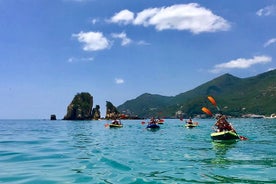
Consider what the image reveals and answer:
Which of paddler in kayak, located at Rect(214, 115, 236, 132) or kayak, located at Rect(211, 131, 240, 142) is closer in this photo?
kayak, located at Rect(211, 131, 240, 142)

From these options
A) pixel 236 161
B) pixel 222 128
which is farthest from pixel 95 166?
pixel 222 128

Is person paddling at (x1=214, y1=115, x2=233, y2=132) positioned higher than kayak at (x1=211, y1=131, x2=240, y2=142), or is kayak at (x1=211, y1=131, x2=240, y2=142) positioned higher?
person paddling at (x1=214, y1=115, x2=233, y2=132)

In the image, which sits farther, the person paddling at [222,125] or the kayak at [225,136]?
the person paddling at [222,125]

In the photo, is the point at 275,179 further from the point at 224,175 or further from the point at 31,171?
the point at 31,171

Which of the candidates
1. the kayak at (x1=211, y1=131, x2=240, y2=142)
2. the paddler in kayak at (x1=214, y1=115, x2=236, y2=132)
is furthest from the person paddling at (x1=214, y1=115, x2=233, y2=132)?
the kayak at (x1=211, y1=131, x2=240, y2=142)

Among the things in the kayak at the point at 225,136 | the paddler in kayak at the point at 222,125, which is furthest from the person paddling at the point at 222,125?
the kayak at the point at 225,136

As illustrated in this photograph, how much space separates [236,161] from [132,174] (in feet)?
30.2

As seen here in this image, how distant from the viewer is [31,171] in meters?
19.7

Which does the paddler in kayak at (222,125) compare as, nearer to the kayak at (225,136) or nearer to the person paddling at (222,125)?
the person paddling at (222,125)

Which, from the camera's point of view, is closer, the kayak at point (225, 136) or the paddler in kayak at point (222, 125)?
the kayak at point (225, 136)

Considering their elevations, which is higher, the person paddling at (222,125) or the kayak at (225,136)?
the person paddling at (222,125)

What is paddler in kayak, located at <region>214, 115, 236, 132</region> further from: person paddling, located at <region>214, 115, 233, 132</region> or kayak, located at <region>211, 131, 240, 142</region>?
kayak, located at <region>211, 131, 240, 142</region>

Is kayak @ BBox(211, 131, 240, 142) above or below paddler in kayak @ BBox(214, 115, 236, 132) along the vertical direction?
below

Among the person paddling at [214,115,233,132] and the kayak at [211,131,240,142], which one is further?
the person paddling at [214,115,233,132]
